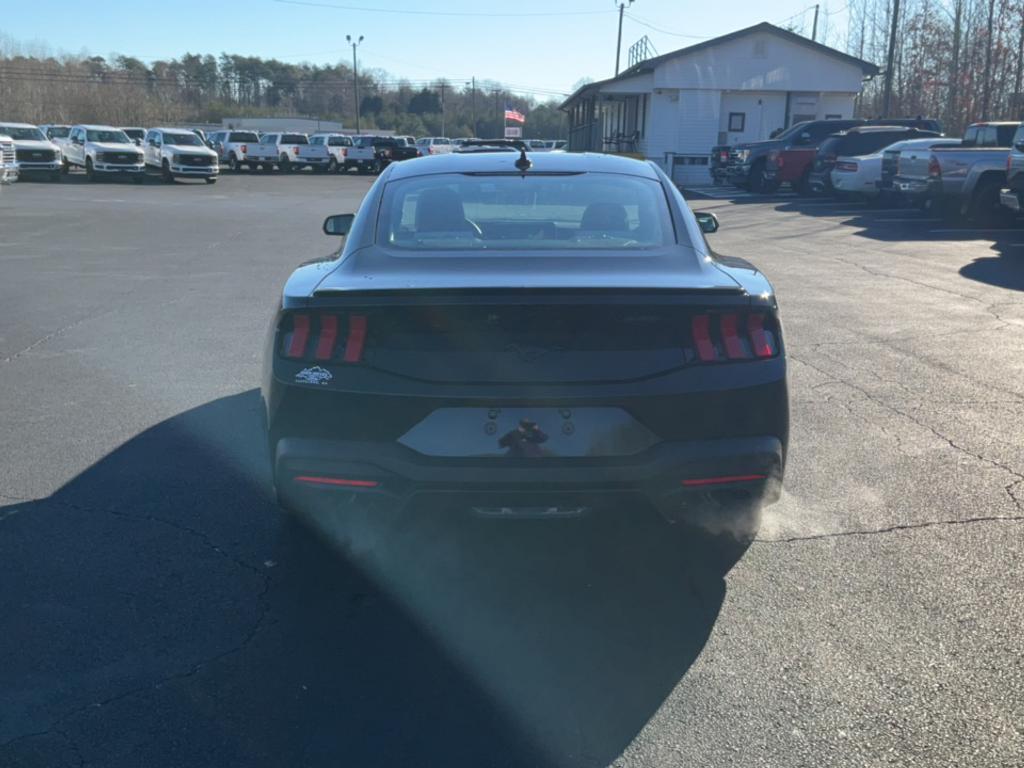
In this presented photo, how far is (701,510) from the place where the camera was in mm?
3334

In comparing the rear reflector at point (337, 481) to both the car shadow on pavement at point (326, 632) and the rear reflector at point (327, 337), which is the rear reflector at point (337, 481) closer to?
the car shadow on pavement at point (326, 632)

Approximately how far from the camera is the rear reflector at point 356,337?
3.29 m

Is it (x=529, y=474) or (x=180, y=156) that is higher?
(x=180, y=156)

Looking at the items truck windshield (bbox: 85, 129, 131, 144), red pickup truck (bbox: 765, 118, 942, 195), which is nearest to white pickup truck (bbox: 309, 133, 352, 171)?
truck windshield (bbox: 85, 129, 131, 144)

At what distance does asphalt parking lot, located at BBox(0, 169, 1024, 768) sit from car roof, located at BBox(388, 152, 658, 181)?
1.74 meters

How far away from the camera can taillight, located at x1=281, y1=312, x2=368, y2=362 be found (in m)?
3.30

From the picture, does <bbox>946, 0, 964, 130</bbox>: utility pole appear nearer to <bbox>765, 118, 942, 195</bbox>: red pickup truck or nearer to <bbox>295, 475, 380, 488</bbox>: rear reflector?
<bbox>765, 118, 942, 195</bbox>: red pickup truck

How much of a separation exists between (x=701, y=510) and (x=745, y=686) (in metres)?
0.61

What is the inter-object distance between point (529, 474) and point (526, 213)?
1.68 meters

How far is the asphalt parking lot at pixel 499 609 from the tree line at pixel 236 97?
273ft

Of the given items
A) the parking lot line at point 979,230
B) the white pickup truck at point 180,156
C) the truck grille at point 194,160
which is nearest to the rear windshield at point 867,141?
the parking lot line at point 979,230

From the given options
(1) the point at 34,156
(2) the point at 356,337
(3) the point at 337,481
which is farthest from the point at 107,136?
(3) the point at 337,481

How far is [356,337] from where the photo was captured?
3.30 metres

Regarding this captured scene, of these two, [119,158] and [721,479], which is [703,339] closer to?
[721,479]
